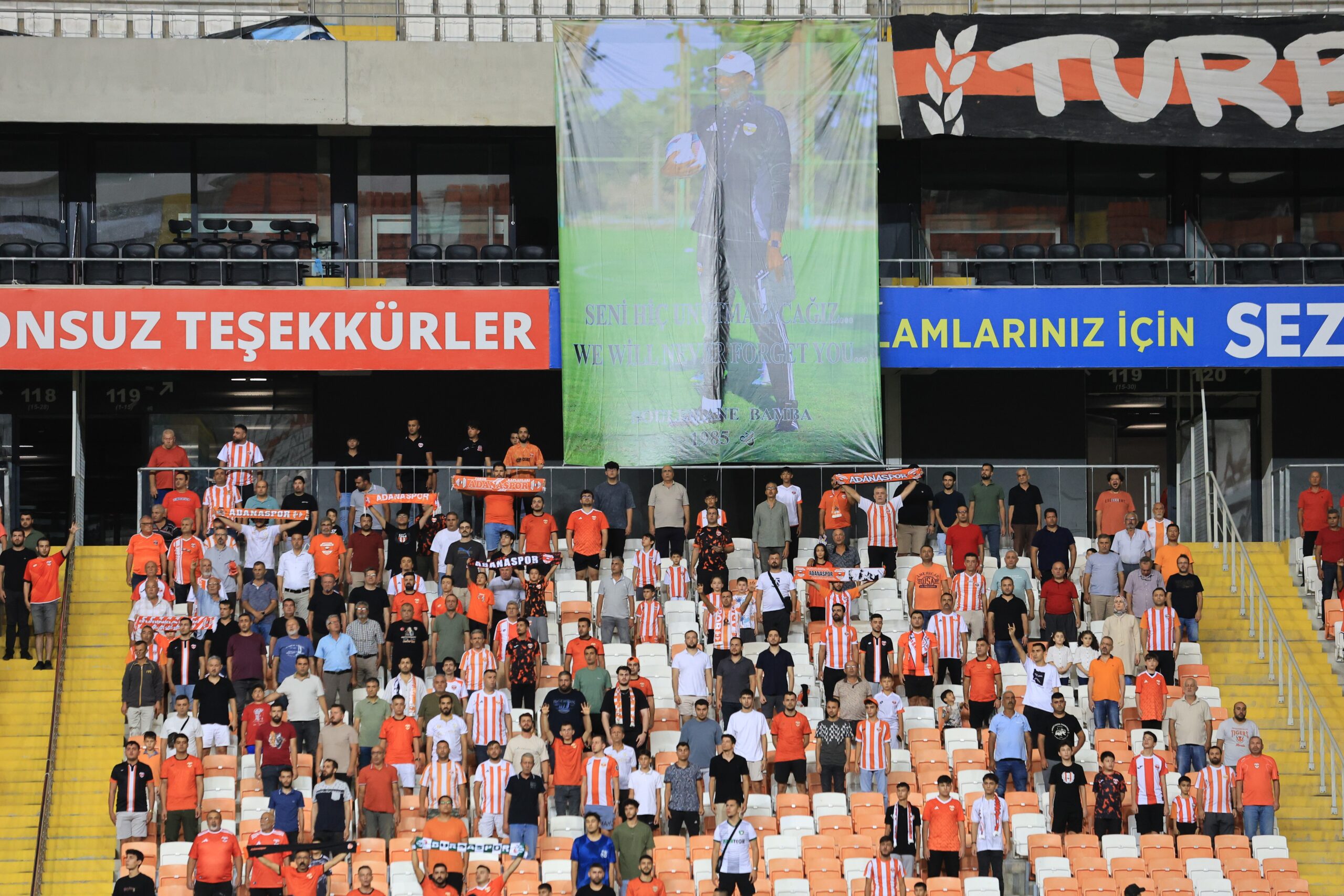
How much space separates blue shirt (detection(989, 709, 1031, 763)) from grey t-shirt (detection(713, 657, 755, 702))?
2.51 meters

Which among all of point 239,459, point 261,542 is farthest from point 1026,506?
point 239,459

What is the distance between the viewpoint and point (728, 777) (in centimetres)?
1877

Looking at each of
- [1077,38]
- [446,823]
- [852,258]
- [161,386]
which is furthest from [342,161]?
[446,823]

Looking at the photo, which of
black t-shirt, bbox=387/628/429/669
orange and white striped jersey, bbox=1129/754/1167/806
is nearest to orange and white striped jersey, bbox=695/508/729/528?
black t-shirt, bbox=387/628/429/669

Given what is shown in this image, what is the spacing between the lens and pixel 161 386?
2808 cm

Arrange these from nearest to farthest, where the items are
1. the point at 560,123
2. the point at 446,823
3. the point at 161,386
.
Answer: the point at 446,823
the point at 560,123
the point at 161,386

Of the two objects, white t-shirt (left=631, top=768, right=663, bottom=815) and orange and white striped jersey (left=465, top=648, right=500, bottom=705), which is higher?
orange and white striped jersey (left=465, top=648, right=500, bottom=705)

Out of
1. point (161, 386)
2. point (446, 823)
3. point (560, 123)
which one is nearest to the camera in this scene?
point (446, 823)

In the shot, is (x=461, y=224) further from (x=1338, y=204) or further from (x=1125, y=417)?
(x=1338, y=204)

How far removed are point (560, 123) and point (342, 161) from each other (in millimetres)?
4196

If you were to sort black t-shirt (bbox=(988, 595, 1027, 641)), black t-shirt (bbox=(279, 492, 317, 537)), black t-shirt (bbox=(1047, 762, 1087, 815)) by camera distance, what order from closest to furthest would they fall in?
1. black t-shirt (bbox=(1047, 762, 1087, 815))
2. black t-shirt (bbox=(988, 595, 1027, 641))
3. black t-shirt (bbox=(279, 492, 317, 537))

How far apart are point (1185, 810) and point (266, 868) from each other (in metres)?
8.66

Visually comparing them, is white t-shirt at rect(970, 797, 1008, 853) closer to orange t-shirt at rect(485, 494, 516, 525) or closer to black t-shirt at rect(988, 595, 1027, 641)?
black t-shirt at rect(988, 595, 1027, 641)

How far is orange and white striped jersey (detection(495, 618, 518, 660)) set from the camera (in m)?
20.5
